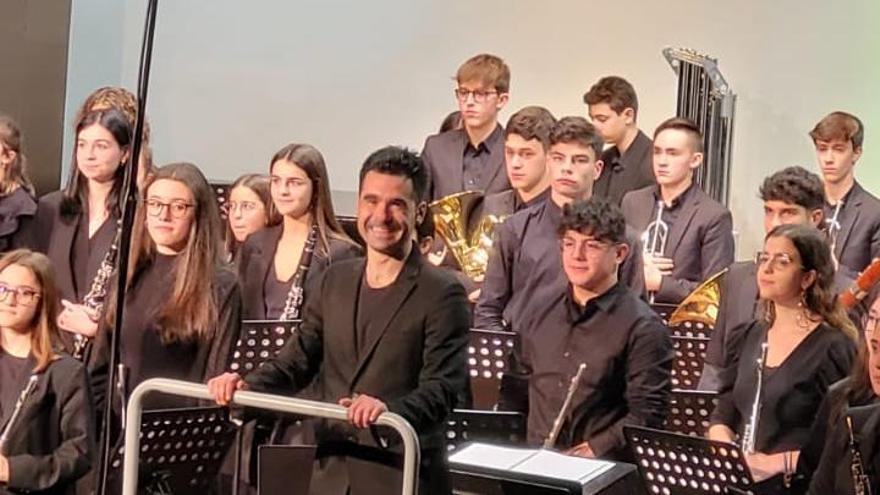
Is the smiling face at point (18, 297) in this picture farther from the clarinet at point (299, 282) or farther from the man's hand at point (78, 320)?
the clarinet at point (299, 282)

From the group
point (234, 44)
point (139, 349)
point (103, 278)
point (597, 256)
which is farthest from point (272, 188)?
point (234, 44)

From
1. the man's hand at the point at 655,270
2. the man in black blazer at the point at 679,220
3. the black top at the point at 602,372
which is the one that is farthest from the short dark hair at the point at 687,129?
the black top at the point at 602,372

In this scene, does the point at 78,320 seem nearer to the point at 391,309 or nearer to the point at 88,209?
the point at 88,209

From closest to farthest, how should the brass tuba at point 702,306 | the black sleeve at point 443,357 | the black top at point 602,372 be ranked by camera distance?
1. the black sleeve at point 443,357
2. the black top at point 602,372
3. the brass tuba at point 702,306

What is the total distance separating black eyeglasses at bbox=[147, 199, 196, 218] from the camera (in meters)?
3.31

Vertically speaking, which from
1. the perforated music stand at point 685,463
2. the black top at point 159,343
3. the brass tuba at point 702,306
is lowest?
the perforated music stand at point 685,463

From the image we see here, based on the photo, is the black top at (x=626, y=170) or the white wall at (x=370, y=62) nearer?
the black top at (x=626, y=170)

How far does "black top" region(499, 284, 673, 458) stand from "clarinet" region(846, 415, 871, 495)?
1.62 feet

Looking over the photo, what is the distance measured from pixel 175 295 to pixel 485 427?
2.61 feet

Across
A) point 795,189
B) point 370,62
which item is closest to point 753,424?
point 795,189

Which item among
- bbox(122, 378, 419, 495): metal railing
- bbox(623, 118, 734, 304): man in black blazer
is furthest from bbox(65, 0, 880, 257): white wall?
bbox(122, 378, 419, 495): metal railing

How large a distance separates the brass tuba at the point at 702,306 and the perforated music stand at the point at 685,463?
1017 mm

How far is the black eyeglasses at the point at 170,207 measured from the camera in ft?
10.9

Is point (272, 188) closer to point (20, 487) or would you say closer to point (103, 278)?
point (103, 278)
